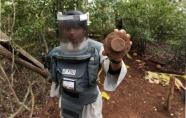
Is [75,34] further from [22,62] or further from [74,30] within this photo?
[22,62]

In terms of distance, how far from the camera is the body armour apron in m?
3.17

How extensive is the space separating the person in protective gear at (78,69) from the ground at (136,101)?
147cm

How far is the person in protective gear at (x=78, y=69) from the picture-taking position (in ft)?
10.2

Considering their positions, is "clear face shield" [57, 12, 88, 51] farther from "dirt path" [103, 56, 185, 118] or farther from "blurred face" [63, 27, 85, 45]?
"dirt path" [103, 56, 185, 118]

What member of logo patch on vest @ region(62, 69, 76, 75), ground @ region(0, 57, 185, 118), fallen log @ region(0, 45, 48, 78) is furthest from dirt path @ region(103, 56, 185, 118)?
logo patch on vest @ region(62, 69, 76, 75)

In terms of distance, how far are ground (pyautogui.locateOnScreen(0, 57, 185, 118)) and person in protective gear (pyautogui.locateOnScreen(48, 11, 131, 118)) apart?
1.47 m

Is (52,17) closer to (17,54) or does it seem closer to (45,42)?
(45,42)

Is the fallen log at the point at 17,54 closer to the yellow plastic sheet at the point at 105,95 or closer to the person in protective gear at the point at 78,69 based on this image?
the person in protective gear at the point at 78,69

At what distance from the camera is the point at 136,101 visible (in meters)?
5.37

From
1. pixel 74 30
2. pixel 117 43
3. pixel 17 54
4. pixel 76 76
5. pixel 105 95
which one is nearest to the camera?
pixel 117 43

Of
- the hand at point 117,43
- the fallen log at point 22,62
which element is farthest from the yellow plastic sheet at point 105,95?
the hand at point 117,43

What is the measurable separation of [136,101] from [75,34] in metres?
2.50

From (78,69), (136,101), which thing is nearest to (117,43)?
(78,69)

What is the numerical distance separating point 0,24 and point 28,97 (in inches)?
42.0
